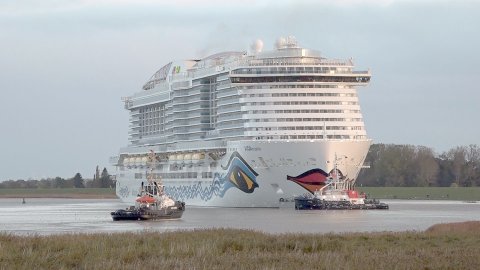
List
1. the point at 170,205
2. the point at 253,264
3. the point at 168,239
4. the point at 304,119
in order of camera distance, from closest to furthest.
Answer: the point at 253,264 < the point at 168,239 < the point at 170,205 < the point at 304,119

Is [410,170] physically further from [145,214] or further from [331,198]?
[145,214]

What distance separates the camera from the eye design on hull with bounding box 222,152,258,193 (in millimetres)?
97875

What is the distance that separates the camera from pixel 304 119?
9738 centimetres

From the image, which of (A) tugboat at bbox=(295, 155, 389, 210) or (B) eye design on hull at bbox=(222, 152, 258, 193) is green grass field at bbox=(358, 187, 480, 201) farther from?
(B) eye design on hull at bbox=(222, 152, 258, 193)

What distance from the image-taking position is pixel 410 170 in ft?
575

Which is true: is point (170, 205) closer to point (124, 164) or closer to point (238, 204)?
point (238, 204)

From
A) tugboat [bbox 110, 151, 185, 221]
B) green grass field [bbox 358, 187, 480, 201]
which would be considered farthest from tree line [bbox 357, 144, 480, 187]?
tugboat [bbox 110, 151, 185, 221]

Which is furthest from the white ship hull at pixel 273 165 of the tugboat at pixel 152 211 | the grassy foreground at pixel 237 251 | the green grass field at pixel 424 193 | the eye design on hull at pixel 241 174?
the green grass field at pixel 424 193

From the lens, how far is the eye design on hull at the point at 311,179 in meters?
96.4

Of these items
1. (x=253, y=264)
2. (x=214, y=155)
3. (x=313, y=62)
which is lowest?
(x=253, y=264)

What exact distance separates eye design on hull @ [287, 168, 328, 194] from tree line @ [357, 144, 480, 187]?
75025 millimetres

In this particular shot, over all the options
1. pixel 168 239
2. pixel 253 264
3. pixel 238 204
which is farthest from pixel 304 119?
pixel 253 264

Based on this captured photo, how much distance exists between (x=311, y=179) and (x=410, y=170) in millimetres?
81022

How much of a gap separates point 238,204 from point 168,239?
62822 mm
